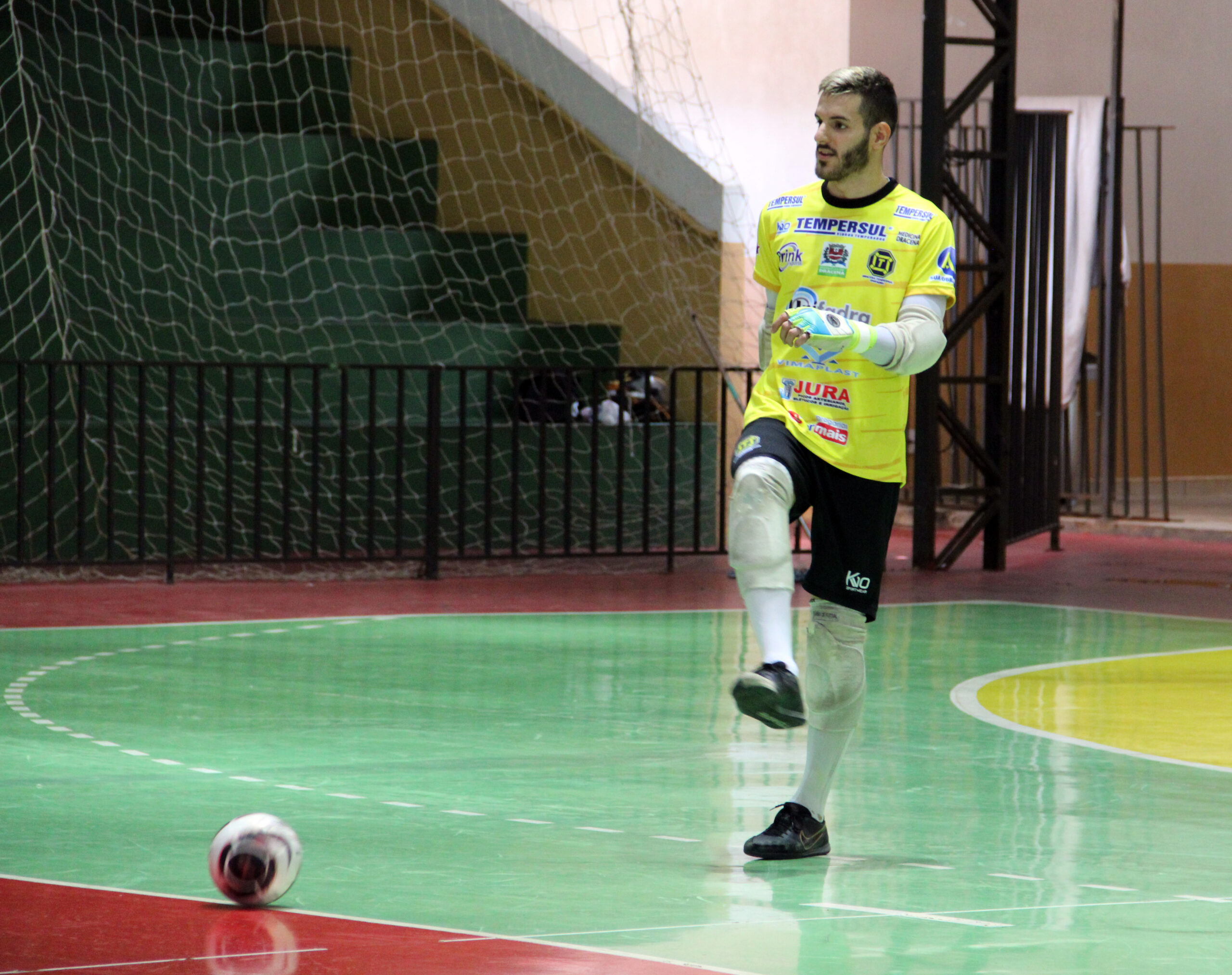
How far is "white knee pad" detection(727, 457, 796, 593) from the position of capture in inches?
178

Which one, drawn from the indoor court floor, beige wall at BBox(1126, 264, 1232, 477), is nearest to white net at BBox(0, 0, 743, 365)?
the indoor court floor

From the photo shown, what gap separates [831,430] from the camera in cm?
475

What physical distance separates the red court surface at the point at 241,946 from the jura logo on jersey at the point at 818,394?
1.53m

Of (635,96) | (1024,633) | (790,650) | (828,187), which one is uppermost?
Result: (635,96)

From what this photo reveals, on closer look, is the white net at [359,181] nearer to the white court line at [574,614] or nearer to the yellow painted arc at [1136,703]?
the white court line at [574,614]

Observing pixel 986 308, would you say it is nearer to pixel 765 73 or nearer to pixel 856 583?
pixel 765 73

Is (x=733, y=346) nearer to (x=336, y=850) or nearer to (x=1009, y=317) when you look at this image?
(x=1009, y=317)

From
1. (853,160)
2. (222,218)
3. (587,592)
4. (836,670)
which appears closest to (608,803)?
(836,670)

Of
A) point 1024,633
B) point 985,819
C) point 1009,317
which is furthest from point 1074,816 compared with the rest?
point 1009,317

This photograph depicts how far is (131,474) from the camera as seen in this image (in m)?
12.4

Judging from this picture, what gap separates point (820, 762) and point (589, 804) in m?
0.90

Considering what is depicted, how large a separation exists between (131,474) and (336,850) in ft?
26.1

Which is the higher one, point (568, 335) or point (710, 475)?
point (568, 335)

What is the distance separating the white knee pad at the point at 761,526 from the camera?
452cm
